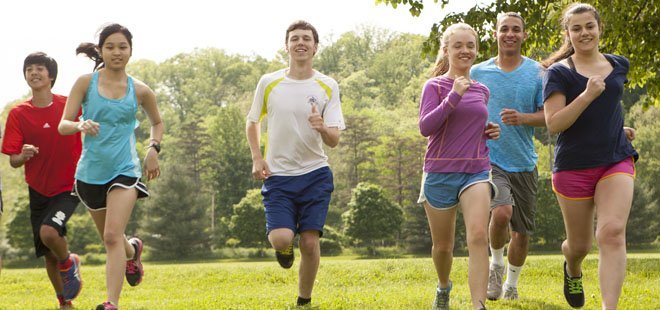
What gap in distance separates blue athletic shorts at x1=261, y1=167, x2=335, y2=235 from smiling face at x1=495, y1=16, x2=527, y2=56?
2.17 metres

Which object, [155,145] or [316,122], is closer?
[316,122]

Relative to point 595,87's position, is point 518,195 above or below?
below

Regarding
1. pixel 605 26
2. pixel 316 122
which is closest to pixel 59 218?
pixel 316 122

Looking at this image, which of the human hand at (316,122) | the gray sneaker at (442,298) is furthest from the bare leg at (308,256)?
the gray sneaker at (442,298)

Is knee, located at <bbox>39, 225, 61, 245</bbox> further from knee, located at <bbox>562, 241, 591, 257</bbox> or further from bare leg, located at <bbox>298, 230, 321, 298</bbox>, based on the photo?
knee, located at <bbox>562, 241, 591, 257</bbox>

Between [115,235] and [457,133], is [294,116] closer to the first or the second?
[457,133]

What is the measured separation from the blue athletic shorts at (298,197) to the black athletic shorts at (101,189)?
1190 mm

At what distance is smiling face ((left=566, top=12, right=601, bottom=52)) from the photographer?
21.7 feet

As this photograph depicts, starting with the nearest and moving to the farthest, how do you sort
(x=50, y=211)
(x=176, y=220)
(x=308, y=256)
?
(x=308, y=256)
(x=50, y=211)
(x=176, y=220)

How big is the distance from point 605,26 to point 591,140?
38.7 ft

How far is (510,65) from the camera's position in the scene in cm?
854

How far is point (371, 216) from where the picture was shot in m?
59.8

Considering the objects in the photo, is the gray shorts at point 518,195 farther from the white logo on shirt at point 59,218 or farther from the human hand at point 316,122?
the white logo on shirt at point 59,218

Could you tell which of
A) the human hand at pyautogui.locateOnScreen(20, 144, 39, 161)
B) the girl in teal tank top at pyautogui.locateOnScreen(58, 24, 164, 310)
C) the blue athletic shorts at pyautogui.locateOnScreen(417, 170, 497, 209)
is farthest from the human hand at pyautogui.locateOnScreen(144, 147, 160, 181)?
the blue athletic shorts at pyautogui.locateOnScreen(417, 170, 497, 209)
